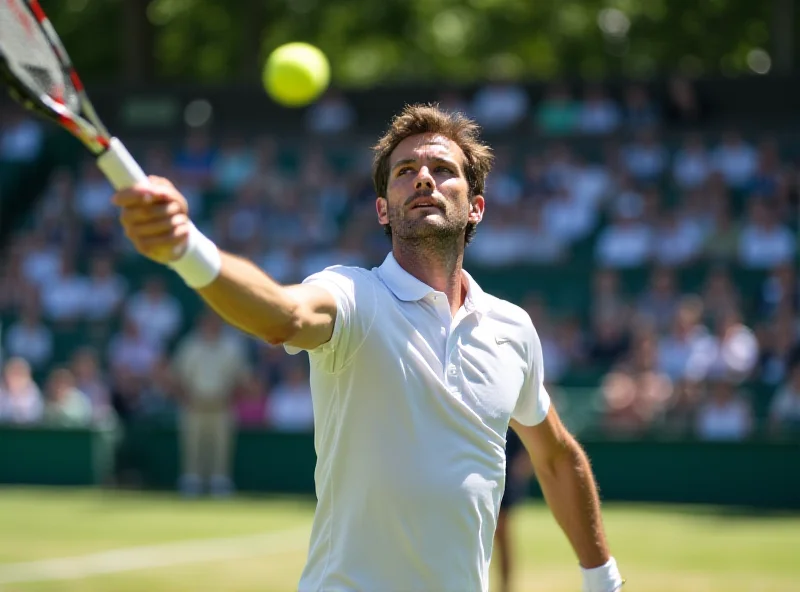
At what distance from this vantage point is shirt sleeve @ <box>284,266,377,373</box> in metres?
3.88

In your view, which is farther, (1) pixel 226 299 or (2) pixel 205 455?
(2) pixel 205 455

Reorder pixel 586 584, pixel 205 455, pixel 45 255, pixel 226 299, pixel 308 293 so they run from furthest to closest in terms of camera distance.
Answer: pixel 45 255
pixel 205 455
pixel 586 584
pixel 308 293
pixel 226 299

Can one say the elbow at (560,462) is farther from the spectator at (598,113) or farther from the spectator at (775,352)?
the spectator at (598,113)

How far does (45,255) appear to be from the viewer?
21328 mm

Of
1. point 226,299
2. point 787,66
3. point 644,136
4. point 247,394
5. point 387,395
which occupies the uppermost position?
point 787,66

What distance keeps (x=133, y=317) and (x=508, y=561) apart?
11.6 metres

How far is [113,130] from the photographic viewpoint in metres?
25.3

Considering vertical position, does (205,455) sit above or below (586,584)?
below

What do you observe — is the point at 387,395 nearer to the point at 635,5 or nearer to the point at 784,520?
the point at 784,520

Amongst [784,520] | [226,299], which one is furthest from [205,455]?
[226,299]

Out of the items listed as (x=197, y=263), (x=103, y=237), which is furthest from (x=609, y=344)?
(x=197, y=263)

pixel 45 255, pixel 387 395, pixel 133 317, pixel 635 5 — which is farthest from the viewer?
pixel 635 5

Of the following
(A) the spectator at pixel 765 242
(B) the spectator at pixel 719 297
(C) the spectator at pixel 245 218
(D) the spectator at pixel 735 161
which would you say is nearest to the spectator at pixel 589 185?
(D) the spectator at pixel 735 161

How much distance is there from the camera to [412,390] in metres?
4.05
